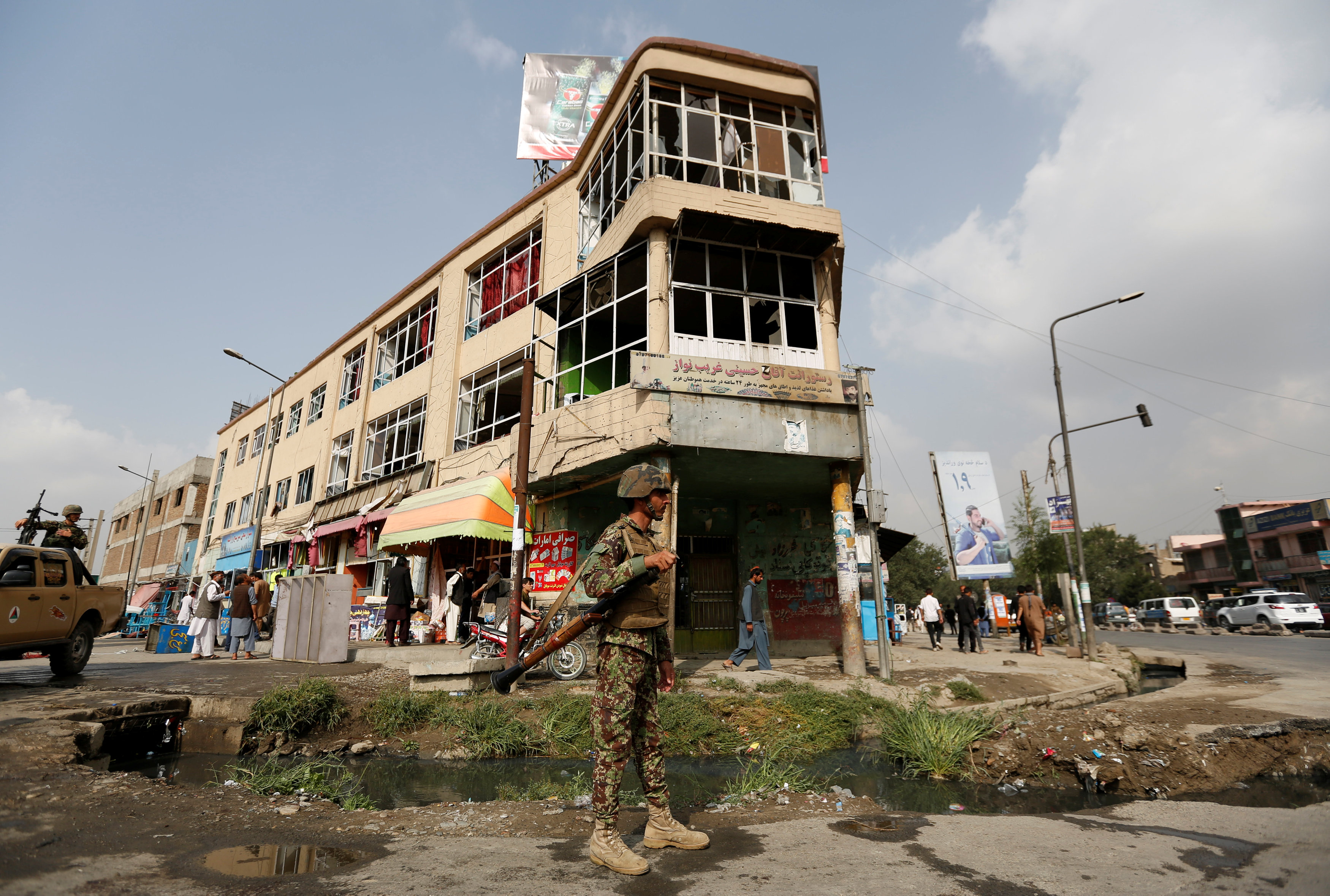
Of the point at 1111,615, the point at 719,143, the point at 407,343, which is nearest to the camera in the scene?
the point at 719,143

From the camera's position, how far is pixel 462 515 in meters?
13.3

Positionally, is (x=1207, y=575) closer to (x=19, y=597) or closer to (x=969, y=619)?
(x=969, y=619)

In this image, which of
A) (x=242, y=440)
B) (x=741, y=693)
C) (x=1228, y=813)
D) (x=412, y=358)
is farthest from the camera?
(x=242, y=440)

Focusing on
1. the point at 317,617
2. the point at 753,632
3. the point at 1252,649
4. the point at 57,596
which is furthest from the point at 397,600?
the point at 1252,649

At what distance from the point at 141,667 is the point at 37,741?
7.92 meters

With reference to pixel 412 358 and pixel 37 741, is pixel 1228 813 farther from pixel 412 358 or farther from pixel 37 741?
pixel 412 358

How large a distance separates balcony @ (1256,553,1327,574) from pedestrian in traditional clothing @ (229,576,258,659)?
52737mm

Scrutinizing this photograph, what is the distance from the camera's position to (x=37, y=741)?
514cm

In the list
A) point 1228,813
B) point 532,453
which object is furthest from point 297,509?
point 1228,813

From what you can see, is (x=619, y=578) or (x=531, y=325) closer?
(x=619, y=578)

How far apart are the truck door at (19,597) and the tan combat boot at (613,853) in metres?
9.05

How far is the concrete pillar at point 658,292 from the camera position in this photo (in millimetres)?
12094

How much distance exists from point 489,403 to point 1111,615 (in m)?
38.3

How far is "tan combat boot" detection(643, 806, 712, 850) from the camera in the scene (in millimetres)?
3338
